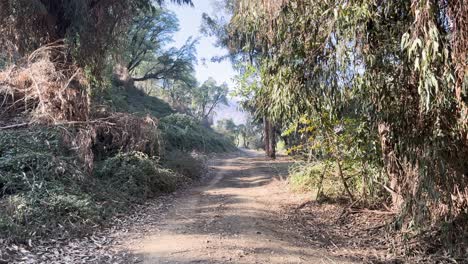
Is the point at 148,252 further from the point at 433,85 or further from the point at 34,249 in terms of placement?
the point at 433,85

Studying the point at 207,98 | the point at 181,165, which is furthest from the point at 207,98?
the point at 181,165

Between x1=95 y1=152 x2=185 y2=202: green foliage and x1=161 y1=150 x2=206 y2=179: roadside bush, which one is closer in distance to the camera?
x1=95 y1=152 x2=185 y2=202: green foliage

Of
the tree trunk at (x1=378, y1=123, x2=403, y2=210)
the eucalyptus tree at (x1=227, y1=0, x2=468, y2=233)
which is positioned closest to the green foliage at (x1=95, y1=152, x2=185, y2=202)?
the eucalyptus tree at (x1=227, y1=0, x2=468, y2=233)

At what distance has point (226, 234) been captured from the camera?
6.55 meters

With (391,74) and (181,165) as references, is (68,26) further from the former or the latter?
(391,74)

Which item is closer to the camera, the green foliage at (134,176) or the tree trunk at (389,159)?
the tree trunk at (389,159)

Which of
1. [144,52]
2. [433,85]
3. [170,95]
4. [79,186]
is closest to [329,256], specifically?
[433,85]

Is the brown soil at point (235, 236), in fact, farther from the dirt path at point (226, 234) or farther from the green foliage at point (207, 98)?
the green foliage at point (207, 98)

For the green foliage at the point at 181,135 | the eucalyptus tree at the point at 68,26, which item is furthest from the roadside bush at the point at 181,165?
the green foliage at the point at 181,135

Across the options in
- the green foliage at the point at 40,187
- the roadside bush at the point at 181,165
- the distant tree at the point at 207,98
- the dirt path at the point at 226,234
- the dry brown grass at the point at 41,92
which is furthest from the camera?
the distant tree at the point at 207,98

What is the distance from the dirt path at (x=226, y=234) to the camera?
5.45 m

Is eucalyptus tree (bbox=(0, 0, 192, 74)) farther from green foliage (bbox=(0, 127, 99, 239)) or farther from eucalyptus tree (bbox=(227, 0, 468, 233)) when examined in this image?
eucalyptus tree (bbox=(227, 0, 468, 233))

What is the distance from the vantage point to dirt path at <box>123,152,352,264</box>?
545 centimetres

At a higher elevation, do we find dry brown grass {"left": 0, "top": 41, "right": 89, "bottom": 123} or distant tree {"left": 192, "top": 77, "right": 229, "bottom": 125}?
distant tree {"left": 192, "top": 77, "right": 229, "bottom": 125}
